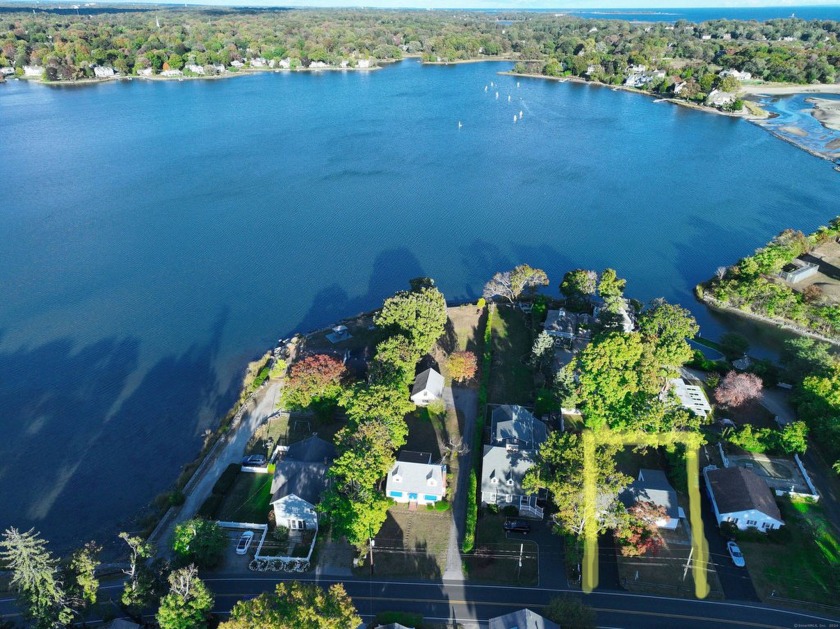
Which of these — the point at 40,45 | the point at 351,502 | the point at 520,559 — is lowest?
the point at 520,559

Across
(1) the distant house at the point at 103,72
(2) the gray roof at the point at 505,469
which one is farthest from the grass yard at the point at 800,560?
(1) the distant house at the point at 103,72

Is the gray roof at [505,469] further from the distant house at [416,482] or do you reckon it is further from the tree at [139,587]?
the tree at [139,587]

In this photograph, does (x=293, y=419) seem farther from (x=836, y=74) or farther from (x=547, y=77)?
(x=836, y=74)

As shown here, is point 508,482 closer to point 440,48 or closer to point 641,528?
point 641,528

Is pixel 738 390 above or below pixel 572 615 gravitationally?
above

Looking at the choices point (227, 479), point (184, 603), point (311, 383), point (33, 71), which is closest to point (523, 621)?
point (184, 603)

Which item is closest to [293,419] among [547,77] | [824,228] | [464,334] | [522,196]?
[464,334]
